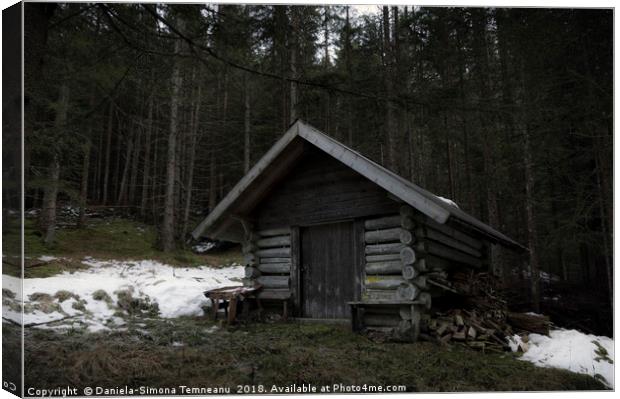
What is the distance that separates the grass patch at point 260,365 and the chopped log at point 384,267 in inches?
60.3

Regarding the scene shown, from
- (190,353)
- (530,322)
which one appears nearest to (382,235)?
(530,322)

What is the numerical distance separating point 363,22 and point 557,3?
2.95 m

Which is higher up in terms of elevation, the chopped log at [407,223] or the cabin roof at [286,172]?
the cabin roof at [286,172]

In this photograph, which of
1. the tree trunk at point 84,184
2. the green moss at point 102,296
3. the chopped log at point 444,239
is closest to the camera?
the tree trunk at point 84,184

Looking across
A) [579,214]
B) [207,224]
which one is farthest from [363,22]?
[207,224]

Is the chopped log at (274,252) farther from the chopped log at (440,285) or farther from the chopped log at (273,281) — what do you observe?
the chopped log at (440,285)

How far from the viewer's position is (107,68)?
6516 millimetres

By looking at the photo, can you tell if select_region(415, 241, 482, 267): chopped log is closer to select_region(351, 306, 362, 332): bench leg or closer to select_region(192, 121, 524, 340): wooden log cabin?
select_region(192, 121, 524, 340): wooden log cabin

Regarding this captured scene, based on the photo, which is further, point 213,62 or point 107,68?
point 213,62

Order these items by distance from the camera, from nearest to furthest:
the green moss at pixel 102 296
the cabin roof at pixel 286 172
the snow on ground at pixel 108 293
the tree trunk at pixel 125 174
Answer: the snow on ground at pixel 108 293
the cabin roof at pixel 286 172
the green moss at pixel 102 296
the tree trunk at pixel 125 174

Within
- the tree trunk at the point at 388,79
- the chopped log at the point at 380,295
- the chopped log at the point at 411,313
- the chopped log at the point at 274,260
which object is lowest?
the chopped log at the point at 411,313

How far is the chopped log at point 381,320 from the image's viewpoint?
841 cm

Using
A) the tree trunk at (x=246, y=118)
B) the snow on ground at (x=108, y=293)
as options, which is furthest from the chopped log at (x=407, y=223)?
the snow on ground at (x=108, y=293)

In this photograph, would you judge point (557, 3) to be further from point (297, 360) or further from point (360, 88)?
point (297, 360)
